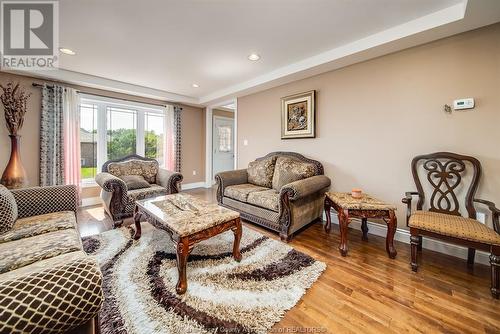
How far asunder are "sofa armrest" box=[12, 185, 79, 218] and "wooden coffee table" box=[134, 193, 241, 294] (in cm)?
63

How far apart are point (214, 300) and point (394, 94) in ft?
9.47

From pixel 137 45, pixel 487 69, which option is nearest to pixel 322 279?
pixel 487 69

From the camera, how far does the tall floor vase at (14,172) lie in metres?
2.84

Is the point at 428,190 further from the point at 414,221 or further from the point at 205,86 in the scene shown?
the point at 205,86

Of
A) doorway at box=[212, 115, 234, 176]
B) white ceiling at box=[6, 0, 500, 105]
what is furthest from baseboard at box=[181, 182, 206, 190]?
white ceiling at box=[6, 0, 500, 105]

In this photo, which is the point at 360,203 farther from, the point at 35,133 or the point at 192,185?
the point at 35,133

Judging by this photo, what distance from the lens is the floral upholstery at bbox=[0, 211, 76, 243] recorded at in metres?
1.41

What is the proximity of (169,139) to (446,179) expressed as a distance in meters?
4.90

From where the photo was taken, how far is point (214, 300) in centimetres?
140

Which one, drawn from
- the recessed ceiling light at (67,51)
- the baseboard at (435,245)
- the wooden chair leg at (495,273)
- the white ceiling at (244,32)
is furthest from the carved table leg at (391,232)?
the recessed ceiling light at (67,51)

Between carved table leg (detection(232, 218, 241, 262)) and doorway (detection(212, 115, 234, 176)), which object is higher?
doorway (detection(212, 115, 234, 176))

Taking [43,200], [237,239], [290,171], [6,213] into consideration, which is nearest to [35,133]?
[43,200]

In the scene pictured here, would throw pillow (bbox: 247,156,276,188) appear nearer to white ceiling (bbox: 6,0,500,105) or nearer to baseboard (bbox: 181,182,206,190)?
white ceiling (bbox: 6,0,500,105)

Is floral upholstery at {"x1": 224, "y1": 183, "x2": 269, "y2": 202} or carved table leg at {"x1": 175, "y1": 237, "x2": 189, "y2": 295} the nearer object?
carved table leg at {"x1": 175, "y1": 237, "x2": 189, "y2": 295}
